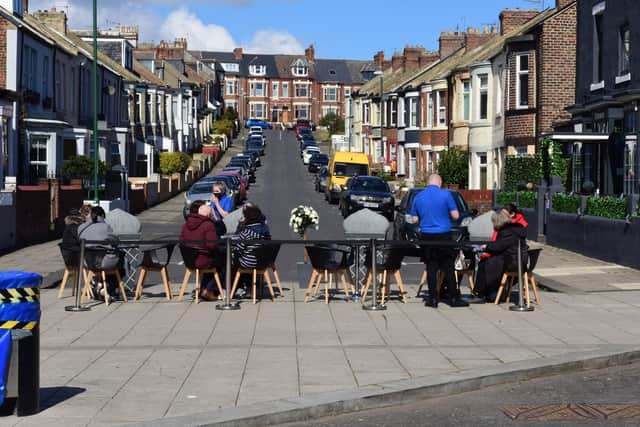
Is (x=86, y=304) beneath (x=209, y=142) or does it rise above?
beneath

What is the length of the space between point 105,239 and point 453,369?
7721mm

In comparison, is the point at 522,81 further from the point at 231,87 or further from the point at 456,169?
the point at 231,87

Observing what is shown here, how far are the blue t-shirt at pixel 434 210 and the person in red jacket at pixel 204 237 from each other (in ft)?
10.4

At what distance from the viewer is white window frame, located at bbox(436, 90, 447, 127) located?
57981 mm

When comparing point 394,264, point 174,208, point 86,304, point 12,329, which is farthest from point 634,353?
point 174,208

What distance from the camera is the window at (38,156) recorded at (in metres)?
40.1

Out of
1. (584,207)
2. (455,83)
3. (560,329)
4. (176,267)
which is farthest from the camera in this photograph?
(455,83)

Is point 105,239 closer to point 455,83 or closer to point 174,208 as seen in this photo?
point 174,208

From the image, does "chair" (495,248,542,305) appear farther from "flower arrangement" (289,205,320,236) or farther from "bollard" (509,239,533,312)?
"flower arrangement" (289,205,320,236)

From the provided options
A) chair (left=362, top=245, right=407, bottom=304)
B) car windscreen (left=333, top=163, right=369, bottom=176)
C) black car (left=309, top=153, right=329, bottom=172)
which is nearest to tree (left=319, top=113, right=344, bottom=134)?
black car (left=309, top=153, right=329, bottom=172)

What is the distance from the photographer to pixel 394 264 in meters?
16.4

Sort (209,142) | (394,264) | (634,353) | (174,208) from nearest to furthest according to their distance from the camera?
(634,353) → (394,264) → (174,208) → (209,142)

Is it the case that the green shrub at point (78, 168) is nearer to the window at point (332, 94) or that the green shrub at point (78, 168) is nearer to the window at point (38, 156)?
the window at point (38, 156)

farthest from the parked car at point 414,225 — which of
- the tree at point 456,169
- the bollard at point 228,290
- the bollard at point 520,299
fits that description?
the tree at point 456,169
